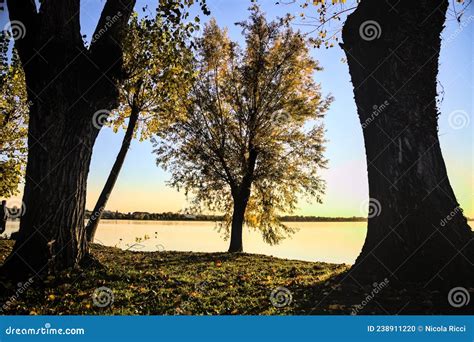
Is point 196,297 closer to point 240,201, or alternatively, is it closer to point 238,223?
point 238,223

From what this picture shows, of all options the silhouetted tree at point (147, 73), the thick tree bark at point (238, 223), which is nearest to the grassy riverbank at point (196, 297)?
the silhouetted tree at point (147, 73)

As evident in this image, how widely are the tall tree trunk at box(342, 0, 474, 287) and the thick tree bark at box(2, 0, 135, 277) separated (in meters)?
5.90

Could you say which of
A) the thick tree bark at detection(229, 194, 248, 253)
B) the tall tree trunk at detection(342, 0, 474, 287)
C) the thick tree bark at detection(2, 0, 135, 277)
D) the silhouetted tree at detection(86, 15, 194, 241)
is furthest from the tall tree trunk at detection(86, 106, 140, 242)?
the tall tree trunk at detection(342, 0, 474, 287)

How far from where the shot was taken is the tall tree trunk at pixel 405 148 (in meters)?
6.98

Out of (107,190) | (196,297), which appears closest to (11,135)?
(107,190)

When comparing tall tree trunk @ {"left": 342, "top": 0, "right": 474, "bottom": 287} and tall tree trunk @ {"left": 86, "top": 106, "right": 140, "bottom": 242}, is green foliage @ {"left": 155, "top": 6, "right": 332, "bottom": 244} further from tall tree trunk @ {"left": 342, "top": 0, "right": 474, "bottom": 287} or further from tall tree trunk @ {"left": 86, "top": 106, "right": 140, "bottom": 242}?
tall tree trunk @ {"left": 342, "top": 0, "right": 474, "bottom": 287}

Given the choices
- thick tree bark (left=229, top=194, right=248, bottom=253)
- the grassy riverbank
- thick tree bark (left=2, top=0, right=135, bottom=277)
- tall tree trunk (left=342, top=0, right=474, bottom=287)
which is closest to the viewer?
the grassy riverbank

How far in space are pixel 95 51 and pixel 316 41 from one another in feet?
24.6

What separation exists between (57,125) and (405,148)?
7339mm

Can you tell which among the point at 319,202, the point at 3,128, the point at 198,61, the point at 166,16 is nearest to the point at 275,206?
the point at 319,202

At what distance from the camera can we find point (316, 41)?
12617mm

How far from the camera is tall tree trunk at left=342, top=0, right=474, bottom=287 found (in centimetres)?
698

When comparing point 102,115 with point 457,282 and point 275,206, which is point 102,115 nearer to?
point 457,282

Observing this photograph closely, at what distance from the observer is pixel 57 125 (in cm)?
788
